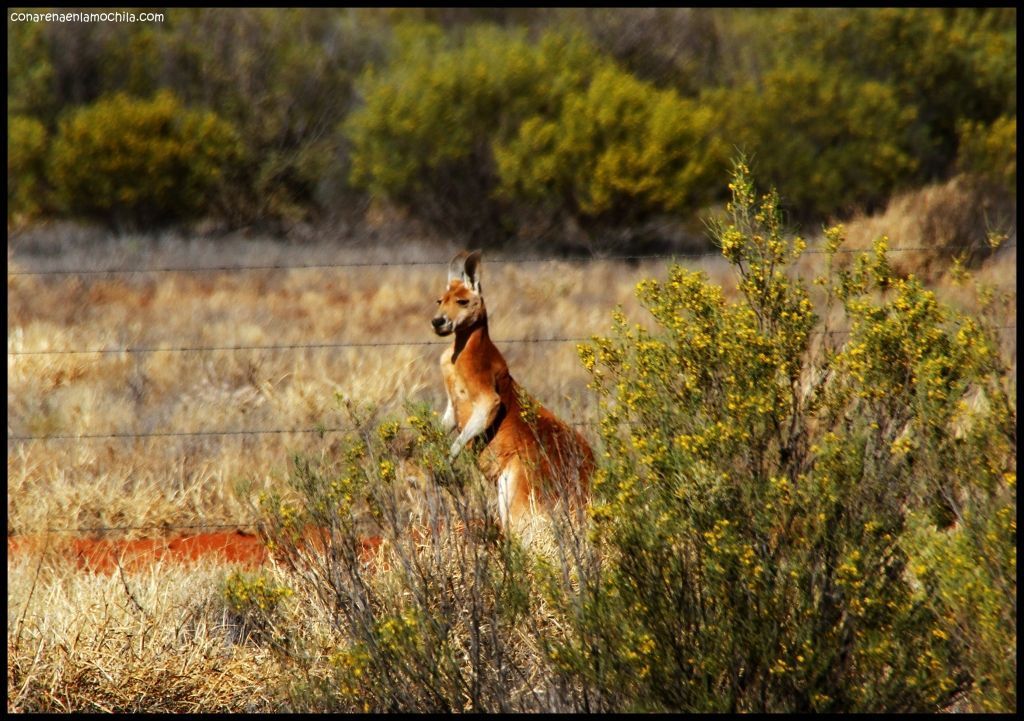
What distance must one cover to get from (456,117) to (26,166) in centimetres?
744

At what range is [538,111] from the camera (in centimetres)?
2345

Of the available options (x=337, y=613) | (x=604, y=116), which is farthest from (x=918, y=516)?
(x=604, y=116)

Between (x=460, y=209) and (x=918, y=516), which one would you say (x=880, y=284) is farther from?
(x=460, y=209)

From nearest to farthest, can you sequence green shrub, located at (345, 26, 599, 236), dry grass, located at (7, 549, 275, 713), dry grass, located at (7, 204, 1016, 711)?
dry grass, located at (7, 549, 275, 713) < dry grass, located at (7, 204, 1016, 711) < green shrub, located at (345, 26, 599, 236)

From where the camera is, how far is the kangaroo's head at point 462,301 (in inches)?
250

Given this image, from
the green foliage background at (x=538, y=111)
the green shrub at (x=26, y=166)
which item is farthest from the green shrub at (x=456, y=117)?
the green shrub at (x=26, y=166)

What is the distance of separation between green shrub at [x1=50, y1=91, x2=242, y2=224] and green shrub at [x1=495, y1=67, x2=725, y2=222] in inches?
208

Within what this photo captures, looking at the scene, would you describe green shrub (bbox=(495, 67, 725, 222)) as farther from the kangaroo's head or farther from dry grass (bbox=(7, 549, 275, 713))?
dry grass (bbox=(7, 549, 275, 713))

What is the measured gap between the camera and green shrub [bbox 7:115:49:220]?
23.0m

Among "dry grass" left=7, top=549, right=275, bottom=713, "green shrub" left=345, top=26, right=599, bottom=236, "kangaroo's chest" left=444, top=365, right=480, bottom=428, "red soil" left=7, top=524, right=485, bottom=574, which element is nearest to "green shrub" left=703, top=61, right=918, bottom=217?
"green shrub" left=345, top=26, right=599, bottom=236

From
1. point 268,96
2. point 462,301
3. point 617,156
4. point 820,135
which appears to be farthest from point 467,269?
point 268,96

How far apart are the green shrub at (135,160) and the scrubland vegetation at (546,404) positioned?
0.06 metres

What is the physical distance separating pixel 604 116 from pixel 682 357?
706 inches

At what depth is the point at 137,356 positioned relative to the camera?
11.5m
